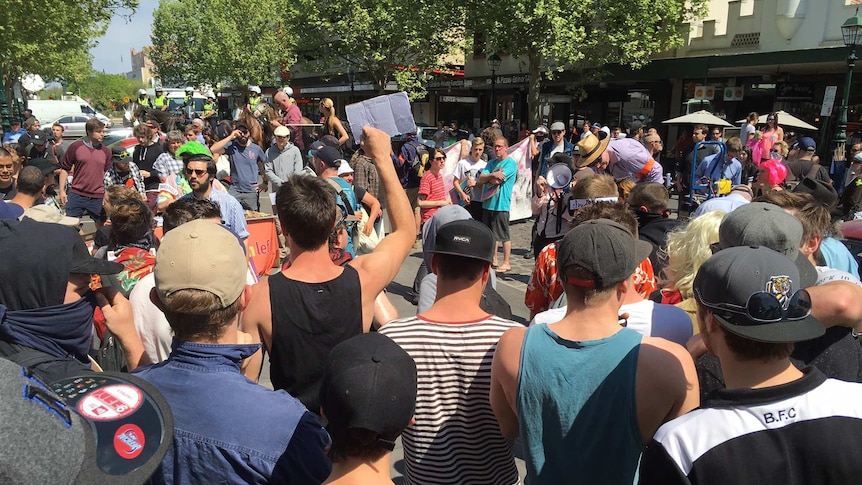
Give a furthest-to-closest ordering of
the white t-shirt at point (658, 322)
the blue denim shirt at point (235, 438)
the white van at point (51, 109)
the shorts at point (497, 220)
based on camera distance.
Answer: the white van at point (51, 109), the shorts at point (497, 220), the white t-shirt at point (658, 322), the blue denim shirt at point (235, 438)

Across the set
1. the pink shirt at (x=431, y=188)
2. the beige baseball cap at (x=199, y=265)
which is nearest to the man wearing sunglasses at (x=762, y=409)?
the beige baseball cap at (x=199, y=265)

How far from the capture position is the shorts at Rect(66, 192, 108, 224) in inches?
356

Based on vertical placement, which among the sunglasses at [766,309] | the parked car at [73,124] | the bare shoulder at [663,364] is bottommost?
the parked car at [73,124]

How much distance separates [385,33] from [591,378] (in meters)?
24.2

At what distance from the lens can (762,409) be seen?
1496 mm

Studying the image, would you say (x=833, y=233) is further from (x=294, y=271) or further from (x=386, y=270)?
(x=294, y=271)

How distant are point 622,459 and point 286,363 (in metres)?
1.44

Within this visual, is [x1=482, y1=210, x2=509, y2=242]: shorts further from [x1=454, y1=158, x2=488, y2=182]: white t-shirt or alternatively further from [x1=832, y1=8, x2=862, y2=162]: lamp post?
[x1=832, y1=8, x2=862, y2=162]: lamp post

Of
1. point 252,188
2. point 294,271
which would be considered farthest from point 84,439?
point 252,188

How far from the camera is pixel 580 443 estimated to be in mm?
1981

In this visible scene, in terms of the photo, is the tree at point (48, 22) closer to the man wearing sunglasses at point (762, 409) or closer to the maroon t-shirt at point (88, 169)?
the maroon t-shirt at point (88, 169)

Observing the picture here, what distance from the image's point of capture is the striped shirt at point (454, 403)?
225 cm

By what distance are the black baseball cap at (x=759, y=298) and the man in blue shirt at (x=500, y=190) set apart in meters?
6.06

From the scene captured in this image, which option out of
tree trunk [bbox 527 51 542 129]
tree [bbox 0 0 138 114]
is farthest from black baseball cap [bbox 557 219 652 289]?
tree trunk [bbox 527 51 542 129]
